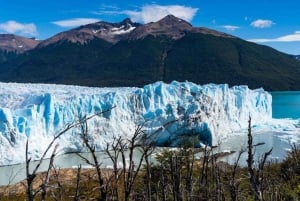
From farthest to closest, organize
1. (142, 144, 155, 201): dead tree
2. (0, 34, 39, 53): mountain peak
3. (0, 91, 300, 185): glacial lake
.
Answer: (0, 34, 39, 53): mountain peak < (0, 91, 300, 185): glacial lake < (142, 144, 155, 201): dead tree

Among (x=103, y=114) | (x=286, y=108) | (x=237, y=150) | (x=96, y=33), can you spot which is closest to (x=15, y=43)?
(x=96, y=33)

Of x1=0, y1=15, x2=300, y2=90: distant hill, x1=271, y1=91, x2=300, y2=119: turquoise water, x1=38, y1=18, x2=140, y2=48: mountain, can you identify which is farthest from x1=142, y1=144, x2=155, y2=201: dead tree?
x1=38, y1=18, x2=140, y2=48: mountain

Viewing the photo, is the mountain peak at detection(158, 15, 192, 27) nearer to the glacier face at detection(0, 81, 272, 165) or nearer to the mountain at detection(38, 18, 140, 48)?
the mountain at detection(38, 18, 140, 48)

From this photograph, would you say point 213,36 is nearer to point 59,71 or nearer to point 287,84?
point 287,84

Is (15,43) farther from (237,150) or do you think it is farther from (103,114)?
A: (103,114)

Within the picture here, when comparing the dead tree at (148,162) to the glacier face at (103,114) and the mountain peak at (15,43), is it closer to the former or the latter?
the glacier face at (103,114)

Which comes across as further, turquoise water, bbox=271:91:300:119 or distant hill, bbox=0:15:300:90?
distant hill, bbox=0:15:300:90

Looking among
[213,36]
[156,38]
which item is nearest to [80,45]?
[156,38]
